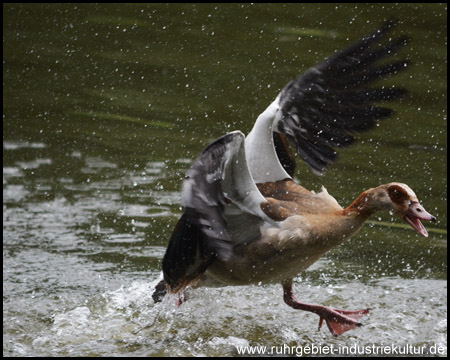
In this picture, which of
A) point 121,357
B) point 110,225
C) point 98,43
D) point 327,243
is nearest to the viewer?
point 121,357

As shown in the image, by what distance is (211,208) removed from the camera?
A: 4539 millimetres

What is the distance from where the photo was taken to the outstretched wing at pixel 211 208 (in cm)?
436

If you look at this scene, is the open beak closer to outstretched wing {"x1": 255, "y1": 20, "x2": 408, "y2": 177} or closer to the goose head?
the goose head

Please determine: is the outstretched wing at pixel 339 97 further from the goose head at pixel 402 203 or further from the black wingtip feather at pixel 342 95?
the goose head at pixel 402 203

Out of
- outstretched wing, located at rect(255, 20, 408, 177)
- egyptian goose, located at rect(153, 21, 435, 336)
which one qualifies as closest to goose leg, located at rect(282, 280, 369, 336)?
egyptian goose, located at rect(153, 21, 435, 336)

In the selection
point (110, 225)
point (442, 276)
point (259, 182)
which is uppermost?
point (259, 182)

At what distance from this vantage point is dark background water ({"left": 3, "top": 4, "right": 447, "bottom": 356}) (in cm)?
524

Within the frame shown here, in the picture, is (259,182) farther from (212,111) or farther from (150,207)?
(212,111)

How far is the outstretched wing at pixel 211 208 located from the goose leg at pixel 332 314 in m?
0.63

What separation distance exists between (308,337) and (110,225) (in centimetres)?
216

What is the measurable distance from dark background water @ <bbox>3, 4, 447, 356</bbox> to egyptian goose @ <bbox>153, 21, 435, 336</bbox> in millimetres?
369

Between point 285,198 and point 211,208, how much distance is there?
0.78 meters

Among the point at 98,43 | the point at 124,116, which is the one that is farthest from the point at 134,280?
the point at 98,43

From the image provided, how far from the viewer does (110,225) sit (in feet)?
21.8
